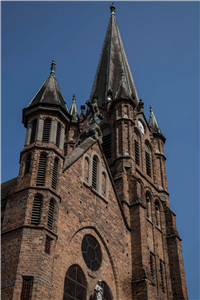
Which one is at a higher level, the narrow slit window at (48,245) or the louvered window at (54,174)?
the louvered window at (54,174)

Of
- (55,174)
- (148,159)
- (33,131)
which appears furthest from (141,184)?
(55,174)

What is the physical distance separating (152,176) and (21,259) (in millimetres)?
20541

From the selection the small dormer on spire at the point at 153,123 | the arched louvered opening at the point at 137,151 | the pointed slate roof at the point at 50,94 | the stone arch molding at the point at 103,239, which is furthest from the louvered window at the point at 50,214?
the small dormer on spire at the point at 153,123

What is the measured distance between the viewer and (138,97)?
44625mm

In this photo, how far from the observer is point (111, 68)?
44.8m

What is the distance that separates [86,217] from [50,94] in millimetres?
6887

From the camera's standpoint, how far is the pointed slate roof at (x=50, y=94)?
2327 cm

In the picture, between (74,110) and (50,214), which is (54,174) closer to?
(50,214)

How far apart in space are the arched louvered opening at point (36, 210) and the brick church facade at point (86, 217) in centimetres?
4

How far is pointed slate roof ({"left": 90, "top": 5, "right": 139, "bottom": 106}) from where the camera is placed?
4272 centimetres

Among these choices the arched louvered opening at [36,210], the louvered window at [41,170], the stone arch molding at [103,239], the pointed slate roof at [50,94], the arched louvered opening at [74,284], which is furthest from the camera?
the pointed slate roof at [50,94]

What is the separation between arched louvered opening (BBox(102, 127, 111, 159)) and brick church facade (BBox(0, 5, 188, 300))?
5cm

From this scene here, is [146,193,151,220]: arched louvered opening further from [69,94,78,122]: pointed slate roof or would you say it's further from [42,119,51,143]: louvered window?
[69,94,78,122]: pointed slate roof

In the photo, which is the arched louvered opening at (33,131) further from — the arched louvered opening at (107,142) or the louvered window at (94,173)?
the arched louvered opening at (107,142)
